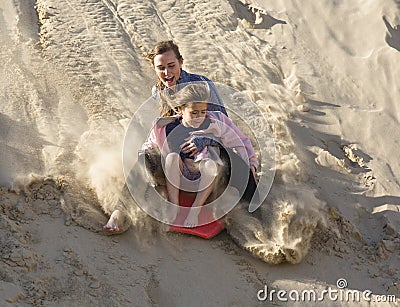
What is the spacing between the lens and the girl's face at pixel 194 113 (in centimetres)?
311

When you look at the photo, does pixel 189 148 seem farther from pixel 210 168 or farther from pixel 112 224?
pixel 112 224

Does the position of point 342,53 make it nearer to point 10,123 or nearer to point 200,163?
point 200,163

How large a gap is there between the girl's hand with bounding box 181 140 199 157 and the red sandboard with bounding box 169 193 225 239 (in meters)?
0.23

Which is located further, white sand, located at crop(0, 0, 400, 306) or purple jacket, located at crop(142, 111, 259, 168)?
purple jacket, located at crop(142, 111, 259, 168)

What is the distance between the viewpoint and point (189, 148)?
3.12m

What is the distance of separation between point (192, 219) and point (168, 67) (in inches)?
35.3

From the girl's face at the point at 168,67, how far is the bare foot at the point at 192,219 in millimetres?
762

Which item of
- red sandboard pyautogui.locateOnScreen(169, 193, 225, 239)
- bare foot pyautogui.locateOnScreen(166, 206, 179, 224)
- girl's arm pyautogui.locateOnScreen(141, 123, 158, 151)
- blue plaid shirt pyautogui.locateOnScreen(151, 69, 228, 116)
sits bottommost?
red sandboard pyautogui.locateOnScreen(169, 193, 225, 239)

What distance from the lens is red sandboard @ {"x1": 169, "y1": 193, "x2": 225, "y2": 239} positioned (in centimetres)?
303

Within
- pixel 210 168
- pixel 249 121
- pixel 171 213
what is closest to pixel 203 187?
pixel 210 168

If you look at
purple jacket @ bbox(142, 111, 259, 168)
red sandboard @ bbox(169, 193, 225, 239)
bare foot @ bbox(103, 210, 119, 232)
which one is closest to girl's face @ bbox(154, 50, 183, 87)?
purple jacket @ bbox(142, 111, 259, 168)

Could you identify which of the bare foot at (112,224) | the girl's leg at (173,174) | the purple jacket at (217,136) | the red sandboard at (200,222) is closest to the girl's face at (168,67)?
the purple jacket at (217,136)

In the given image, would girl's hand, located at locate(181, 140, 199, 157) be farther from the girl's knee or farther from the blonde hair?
the blonde hair

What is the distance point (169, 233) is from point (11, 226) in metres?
0.76
